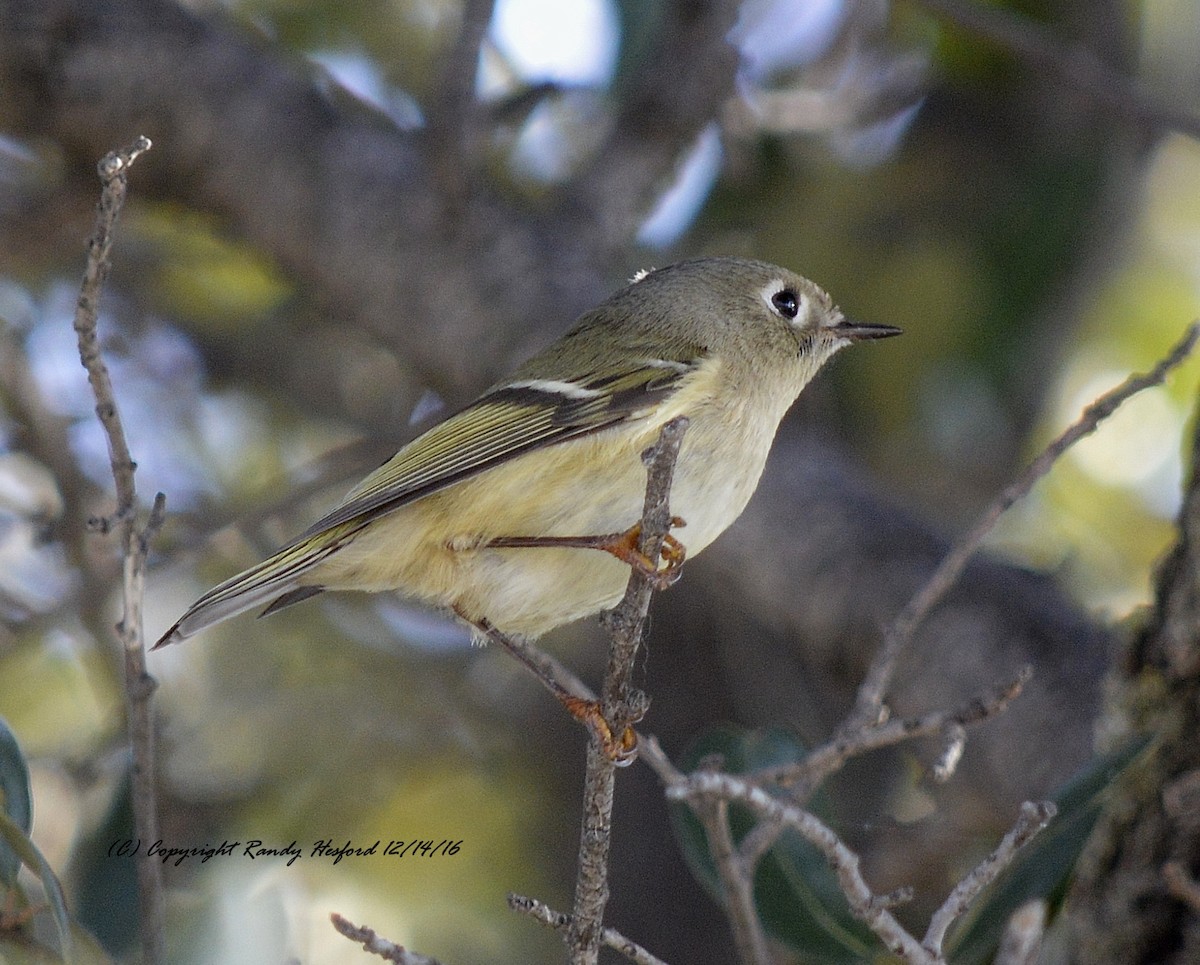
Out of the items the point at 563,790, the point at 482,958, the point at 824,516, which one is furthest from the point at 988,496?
the point at 482,958

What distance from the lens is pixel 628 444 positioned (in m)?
2.11

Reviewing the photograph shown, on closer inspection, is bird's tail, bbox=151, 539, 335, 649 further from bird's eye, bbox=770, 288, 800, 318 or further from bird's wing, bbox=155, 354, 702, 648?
bird's eye, bbox=770, 288, 800, 318

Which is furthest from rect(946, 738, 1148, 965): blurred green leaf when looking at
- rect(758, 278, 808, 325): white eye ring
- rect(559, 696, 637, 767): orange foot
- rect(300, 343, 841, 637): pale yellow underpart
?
rect(758, 278, 808, 325): white eye ring

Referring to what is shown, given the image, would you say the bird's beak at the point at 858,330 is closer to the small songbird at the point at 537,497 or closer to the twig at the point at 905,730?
the small songbird at the point at 537,497

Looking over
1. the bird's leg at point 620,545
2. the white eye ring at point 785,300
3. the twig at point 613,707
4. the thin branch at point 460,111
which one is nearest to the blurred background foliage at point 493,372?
the thin branch at point 460,111

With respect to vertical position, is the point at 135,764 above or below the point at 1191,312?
below

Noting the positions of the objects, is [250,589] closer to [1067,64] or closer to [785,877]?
[785,877]

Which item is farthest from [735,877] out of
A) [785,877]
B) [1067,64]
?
[1067,64]

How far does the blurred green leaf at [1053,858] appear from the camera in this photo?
1.72m

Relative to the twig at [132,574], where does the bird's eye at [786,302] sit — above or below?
above

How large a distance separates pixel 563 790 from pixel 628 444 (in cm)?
171

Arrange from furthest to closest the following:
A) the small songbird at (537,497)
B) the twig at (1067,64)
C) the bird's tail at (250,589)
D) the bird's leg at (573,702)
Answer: the twig at (1067,64), the small songbird at (537,497), the bird's tail at (250,589), the bird's leg at (573,702)

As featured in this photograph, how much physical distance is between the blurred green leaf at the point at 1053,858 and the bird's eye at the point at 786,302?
1.18 meters

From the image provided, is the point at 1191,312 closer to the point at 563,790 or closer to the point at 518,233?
the point at 518,233
